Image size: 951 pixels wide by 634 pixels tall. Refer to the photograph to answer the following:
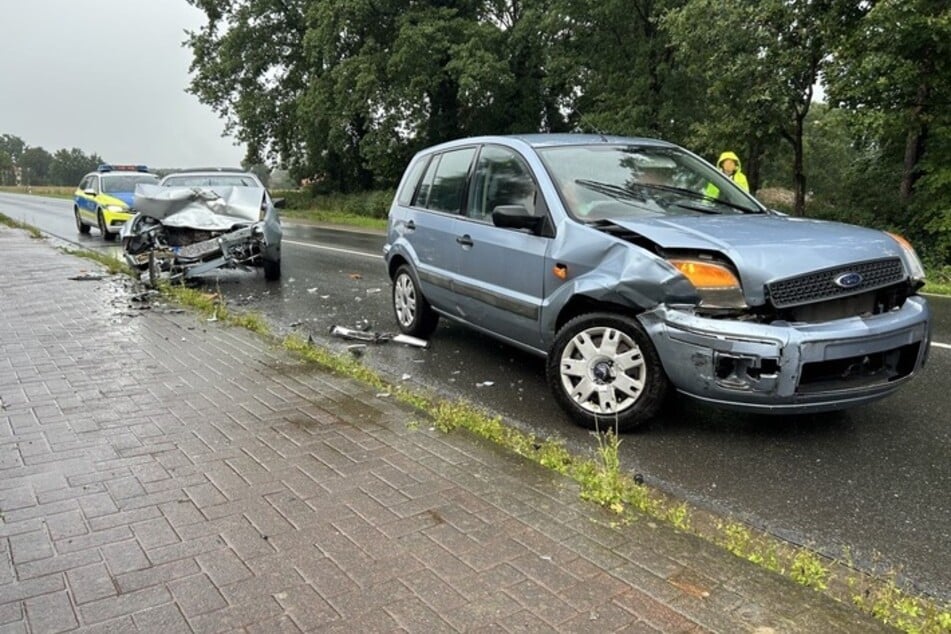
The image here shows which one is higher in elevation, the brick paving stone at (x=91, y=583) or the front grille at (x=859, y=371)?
the front grille at (x=859, y=371)

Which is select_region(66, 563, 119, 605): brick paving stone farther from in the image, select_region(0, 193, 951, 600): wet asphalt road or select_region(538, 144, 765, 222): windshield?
select_region(538, 144, 765, 222): windshield

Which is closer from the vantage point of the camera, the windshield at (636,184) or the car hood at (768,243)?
the car hood at (768,243)

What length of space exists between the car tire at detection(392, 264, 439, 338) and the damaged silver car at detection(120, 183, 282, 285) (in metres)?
4.16

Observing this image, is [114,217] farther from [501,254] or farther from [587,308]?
[587,308]

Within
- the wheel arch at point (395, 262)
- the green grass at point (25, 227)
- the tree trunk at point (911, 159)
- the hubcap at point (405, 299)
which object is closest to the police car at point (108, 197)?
the green grass at point (25, 227)

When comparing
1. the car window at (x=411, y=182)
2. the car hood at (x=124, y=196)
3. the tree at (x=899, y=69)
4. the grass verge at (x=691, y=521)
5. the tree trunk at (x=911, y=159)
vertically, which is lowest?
the grass verge at (x=691, y=521)

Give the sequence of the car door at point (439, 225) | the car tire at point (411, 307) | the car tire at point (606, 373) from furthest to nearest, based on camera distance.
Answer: the car tire at point (411, 307), the car door at point (439, 225), the car tire at point (606, 373)

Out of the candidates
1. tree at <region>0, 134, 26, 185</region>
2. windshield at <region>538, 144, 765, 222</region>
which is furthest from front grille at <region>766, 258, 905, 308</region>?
tree at <region>0, 134, 26, 185</region>

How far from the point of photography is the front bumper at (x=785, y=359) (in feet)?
12.0

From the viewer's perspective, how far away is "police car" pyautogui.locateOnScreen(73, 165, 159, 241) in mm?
17469

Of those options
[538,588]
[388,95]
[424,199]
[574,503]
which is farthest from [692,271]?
[388,95]

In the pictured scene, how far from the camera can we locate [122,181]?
1870 centimetres

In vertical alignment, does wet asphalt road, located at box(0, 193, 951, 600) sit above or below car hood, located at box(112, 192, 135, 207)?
below

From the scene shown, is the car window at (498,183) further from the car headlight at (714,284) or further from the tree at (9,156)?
the tree at (9,156)
